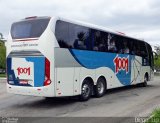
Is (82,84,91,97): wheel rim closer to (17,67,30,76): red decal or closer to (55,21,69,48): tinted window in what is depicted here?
(55,21,69,48): tinted window

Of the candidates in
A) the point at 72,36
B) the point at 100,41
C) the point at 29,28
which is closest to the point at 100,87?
the point at 100,41

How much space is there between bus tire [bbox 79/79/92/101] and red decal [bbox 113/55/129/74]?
312 cm

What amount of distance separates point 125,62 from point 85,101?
18.7 feet

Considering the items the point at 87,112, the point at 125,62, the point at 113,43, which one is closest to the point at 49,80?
the point at 87,112

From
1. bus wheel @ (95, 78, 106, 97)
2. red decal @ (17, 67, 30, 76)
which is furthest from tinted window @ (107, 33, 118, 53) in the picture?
red decal @ (17, 67, 30, 76)

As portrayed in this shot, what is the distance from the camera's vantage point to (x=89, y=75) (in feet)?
51.8

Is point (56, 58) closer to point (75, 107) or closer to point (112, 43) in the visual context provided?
point (75, 107)

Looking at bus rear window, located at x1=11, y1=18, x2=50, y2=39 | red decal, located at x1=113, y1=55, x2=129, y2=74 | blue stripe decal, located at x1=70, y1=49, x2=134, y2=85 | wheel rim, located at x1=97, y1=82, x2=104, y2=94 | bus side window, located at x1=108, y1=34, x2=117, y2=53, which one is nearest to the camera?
bus rear window, located at x1=11, y1=18, x2=50, y2=39

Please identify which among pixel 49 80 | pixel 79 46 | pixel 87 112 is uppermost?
pixel 79 46

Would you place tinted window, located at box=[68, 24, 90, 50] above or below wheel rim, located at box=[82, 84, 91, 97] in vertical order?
above

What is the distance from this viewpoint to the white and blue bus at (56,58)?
13305mm

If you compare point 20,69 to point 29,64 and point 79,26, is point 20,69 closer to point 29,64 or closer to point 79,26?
point 29,64

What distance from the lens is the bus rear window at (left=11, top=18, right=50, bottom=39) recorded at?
44.6ft

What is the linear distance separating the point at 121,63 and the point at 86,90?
4641mm
